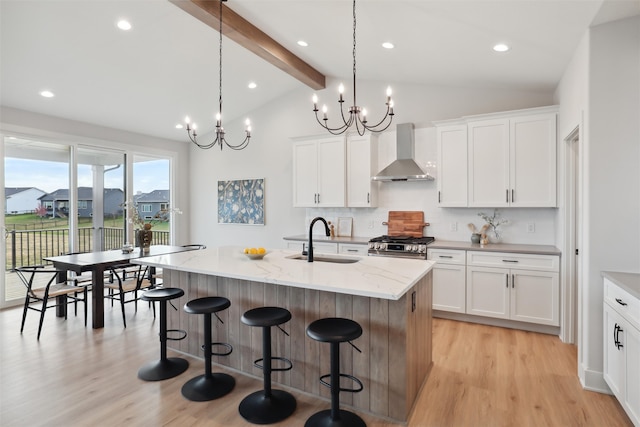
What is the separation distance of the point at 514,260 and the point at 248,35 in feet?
12.4

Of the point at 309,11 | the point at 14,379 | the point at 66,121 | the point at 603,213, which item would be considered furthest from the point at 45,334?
the point at 603,213

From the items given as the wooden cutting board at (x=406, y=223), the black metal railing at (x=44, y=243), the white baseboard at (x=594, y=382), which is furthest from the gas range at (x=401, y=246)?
Answer: the black metal railing at (x=44, y=243)

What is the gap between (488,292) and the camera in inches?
160

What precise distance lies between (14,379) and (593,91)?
→ 492cm

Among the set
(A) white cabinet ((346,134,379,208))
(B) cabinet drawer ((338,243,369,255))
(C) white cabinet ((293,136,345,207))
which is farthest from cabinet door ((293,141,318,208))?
(B) cabinet drawer ((338,243,369,255))

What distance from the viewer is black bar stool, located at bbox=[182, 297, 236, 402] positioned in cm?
265

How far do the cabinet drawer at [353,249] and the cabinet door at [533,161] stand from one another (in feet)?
6.05

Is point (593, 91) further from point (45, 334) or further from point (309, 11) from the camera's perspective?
point (45, 334)

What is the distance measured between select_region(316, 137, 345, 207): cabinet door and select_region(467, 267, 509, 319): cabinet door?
202 cm

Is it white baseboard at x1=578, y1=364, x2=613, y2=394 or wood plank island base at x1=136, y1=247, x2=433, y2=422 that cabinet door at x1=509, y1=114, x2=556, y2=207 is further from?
wood plank island base at x1=136, y1=247, x2=433, y2=422

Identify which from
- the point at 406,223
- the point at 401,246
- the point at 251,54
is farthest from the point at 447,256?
the point at 251,54

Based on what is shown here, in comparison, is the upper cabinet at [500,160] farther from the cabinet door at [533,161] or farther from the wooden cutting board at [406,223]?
the wooden cutting board at [406,223]

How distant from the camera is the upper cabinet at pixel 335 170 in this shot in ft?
16.7

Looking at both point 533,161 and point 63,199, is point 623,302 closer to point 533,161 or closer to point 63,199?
point 533,161
